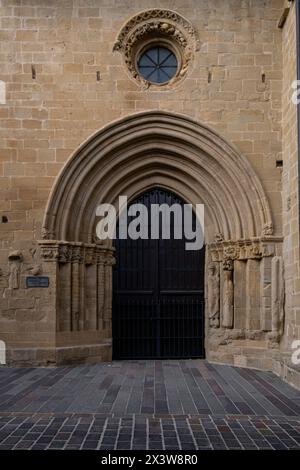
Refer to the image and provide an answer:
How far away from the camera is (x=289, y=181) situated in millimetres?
9391

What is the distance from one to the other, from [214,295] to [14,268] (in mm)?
3822

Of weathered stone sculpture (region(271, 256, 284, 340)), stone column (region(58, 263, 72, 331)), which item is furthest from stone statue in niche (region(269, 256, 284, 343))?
stone column (region(58, 263, 72, 331))

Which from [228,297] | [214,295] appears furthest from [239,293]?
[214,295]

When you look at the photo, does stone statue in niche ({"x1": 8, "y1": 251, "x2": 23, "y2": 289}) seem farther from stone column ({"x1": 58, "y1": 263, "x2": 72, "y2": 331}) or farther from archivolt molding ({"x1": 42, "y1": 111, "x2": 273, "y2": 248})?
stone column ({"x1": 58, "y1": 263, "x2": 72, "y2": 331})

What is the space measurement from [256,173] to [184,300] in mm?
2877

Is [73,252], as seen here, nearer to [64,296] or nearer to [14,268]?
[64,296]

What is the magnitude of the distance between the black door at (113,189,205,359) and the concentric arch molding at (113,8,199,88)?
2.67 meters

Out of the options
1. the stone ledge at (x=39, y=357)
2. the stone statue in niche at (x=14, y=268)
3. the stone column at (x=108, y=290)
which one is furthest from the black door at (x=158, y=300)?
the stone statue in niche at (x=14, y=268)

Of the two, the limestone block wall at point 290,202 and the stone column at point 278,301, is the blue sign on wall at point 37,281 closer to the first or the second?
the stone column at point 278,301

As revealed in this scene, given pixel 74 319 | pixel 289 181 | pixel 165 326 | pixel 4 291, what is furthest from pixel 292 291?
pixel 4 291

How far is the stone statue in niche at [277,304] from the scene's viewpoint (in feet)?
31.3

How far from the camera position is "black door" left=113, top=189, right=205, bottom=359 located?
10.6m

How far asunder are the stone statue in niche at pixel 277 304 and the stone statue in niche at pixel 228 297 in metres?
0.84

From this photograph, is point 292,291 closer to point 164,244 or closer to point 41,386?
point 164,244
